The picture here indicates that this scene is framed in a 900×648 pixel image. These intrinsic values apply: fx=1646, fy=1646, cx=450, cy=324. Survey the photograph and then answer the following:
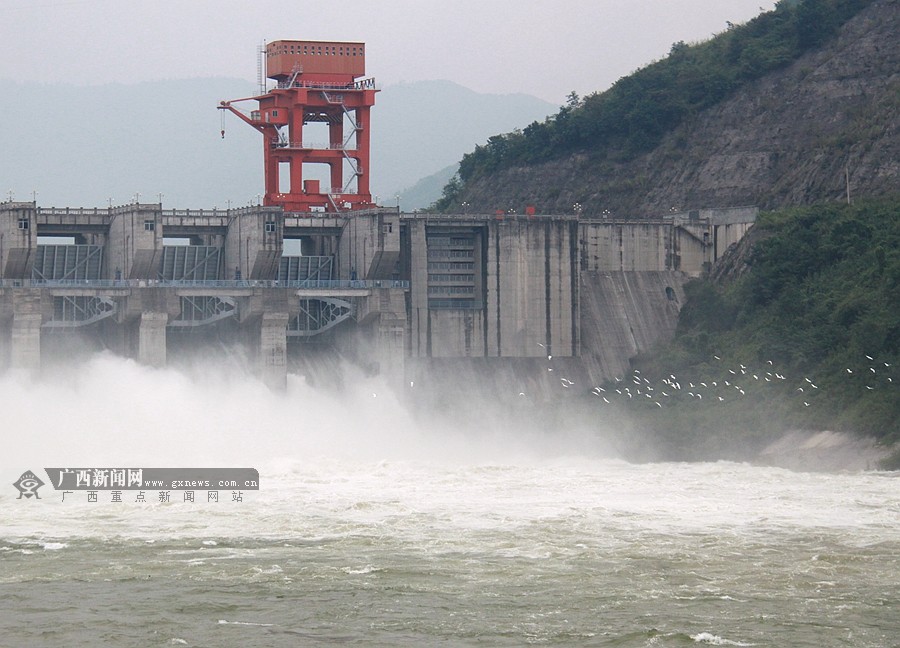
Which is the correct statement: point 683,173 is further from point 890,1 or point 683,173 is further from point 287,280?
point 287,280

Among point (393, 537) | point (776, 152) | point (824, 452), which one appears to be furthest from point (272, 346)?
point (776, 152)

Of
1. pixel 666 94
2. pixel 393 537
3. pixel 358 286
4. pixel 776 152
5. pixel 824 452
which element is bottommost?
pixel 393 537

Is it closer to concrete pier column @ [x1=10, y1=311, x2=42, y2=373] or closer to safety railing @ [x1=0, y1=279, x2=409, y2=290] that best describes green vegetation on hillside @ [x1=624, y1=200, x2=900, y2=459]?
safety railing @ [x1=0, y1=279, x2=409, y2=290]

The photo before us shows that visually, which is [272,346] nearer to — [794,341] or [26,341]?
[26,341]

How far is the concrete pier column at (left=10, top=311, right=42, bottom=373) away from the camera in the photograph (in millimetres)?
68812

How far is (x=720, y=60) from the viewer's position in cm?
10612

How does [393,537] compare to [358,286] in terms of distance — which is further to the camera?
[358,286]

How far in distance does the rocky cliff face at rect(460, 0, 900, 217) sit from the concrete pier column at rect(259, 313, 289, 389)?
1156 inches

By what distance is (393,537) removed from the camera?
48719 mm

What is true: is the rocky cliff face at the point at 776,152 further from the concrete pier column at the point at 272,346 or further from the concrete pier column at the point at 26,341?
the concrete pier column at the point at 26,341

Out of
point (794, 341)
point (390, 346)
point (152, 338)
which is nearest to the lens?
point (152, 338)

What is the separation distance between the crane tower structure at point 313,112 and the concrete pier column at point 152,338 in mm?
12593

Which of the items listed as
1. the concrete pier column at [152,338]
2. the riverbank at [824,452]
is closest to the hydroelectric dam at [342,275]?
the concrete pier column at [152,338]

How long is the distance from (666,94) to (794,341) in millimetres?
33007
